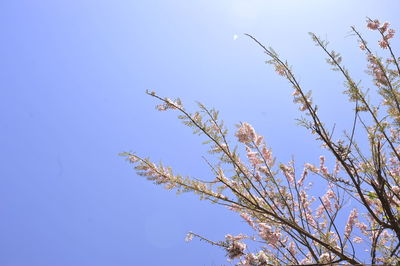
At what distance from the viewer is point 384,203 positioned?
80.9 inches

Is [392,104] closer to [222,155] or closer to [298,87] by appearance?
[298,87]

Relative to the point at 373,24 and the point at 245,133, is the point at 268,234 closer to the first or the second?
the point at 245,133

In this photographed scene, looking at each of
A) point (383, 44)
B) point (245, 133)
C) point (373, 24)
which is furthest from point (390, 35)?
point (245, 133)

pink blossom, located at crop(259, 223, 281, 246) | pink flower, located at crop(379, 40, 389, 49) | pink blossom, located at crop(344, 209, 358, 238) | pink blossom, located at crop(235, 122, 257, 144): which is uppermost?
pink flower, located at crop(379, 40, 389, 49)

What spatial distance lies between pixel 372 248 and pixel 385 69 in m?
1.96

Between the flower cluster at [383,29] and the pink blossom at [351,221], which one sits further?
the pink blossom at [351,221]

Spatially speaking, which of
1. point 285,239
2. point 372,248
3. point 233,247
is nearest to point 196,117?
point 233,247

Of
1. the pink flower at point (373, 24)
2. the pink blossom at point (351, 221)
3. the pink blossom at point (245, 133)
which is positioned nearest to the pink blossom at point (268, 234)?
the pink blossom at point (245, 133)

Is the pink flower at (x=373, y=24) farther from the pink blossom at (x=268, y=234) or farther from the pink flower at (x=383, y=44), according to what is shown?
the pink blossom at (x=268, y=234)

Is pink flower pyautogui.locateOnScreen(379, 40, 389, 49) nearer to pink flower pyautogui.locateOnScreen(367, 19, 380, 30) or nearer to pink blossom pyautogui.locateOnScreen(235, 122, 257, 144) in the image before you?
pink flower pyautogui.locateOnScreen(367, 19, 380, 30)

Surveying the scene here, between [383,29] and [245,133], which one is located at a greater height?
[383,29]

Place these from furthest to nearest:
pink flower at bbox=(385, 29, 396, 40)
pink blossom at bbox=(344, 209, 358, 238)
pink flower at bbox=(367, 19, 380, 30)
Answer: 1. pink blossom at bbox=(344, 209, 358, 238)
2. pink flower at bbox=(367, 19, 380, 30)
3. pink flower at bbox=(385, 29, 396, 40)

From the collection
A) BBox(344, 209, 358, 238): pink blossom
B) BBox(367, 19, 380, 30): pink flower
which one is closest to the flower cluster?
BBox(367, 19, 380, 30): pink flower

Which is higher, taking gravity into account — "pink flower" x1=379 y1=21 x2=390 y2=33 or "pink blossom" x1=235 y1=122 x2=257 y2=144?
"pink flower" x1=379 y1=21 x2=390 y2=33
